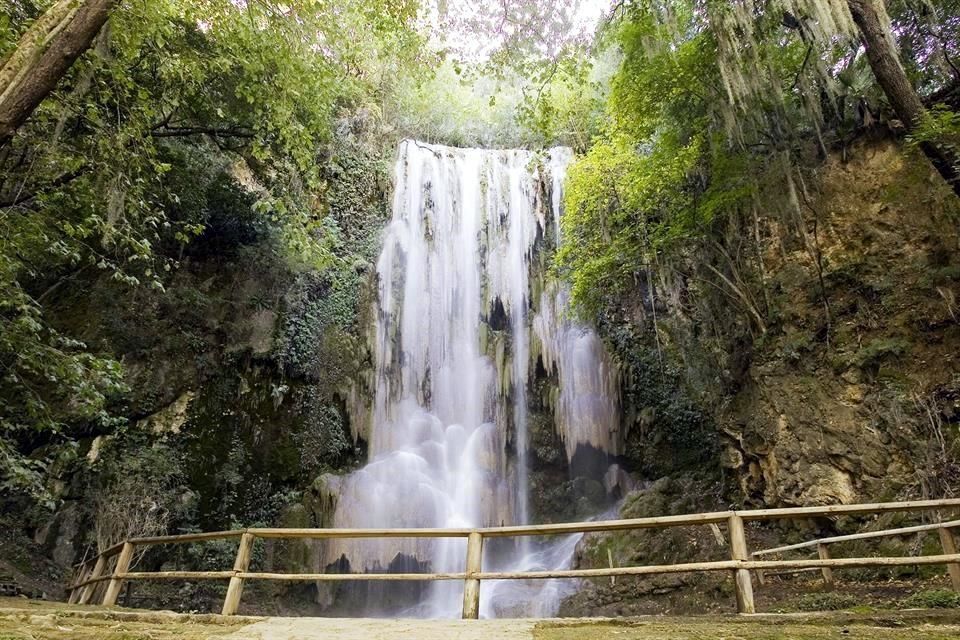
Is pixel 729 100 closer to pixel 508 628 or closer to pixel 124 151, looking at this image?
pixel 508 628

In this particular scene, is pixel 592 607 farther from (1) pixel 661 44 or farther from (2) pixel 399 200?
(2) pixel 399 200

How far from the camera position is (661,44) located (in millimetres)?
8797

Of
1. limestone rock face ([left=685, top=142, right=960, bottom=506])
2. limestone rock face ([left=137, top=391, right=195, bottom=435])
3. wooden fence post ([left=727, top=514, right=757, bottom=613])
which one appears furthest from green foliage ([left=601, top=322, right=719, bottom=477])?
limestone rock face ([left=137, top=391, right=195, bottom=435])

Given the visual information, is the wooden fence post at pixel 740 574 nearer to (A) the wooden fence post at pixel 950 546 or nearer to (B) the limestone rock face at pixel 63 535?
(A) the wooden fence post at pixel 950 546

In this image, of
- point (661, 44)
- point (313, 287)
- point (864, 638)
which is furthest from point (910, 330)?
point (313, 287)

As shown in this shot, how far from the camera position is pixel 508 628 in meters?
3.42

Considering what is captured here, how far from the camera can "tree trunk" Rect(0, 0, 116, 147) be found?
155 inches

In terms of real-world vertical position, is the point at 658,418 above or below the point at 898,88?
below

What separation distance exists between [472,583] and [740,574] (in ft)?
6.16

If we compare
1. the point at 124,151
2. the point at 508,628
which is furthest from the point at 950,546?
the point at 124,151

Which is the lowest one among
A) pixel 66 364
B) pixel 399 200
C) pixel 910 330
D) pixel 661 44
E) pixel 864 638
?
pixel 864 638

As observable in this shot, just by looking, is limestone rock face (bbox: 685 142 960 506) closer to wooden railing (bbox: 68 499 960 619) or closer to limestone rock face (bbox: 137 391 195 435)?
wooden railing (bbox: 68 499 960 619)

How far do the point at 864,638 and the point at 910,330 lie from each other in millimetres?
6942

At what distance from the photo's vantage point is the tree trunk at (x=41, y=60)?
395 centimetres
